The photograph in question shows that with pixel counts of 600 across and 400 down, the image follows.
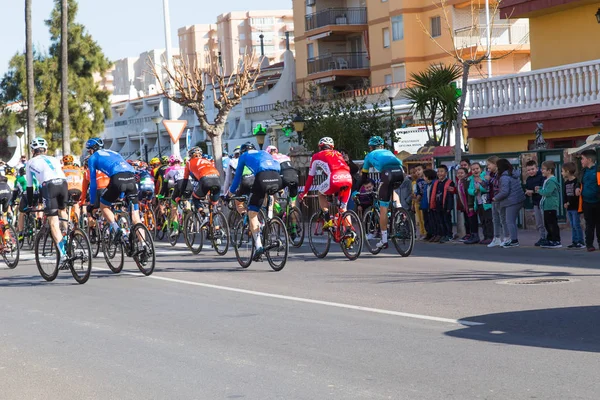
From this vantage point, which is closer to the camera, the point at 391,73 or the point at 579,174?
the point at 579,174

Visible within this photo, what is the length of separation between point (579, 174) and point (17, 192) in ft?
39.1

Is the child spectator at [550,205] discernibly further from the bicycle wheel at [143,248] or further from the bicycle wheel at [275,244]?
the bicycle wheel at [143,248]

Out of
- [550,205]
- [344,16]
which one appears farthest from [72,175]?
[344,16]

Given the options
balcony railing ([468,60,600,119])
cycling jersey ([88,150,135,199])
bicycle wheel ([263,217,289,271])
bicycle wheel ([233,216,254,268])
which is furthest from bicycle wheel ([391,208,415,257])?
balcony railing ([468,60,600,119])

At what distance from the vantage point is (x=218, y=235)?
1886 cm

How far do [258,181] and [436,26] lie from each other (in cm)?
4702

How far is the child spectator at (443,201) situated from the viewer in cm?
2048

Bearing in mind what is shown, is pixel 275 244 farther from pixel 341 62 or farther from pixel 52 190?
pixel 341 62

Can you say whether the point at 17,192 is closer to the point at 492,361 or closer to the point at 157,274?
the point at 157,274

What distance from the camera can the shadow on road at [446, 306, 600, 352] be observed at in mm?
8648

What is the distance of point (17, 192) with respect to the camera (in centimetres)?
2361

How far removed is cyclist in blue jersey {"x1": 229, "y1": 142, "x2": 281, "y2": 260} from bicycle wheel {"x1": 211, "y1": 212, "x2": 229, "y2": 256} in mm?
2804

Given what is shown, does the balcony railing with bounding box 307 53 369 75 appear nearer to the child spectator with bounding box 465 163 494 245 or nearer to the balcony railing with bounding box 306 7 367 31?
the balcony railing with bounding box 306 7 367 31

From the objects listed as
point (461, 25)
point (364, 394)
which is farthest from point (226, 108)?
point (461, 25)
